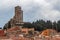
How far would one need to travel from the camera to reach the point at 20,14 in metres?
69.8

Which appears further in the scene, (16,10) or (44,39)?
(16,10)

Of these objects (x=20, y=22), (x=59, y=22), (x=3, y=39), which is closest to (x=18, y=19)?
(x=20, y=22)

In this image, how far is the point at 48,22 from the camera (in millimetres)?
84875

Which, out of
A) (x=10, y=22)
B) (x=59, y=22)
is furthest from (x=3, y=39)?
(x=59, y=22)

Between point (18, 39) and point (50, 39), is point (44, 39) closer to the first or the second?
point (50, 39)

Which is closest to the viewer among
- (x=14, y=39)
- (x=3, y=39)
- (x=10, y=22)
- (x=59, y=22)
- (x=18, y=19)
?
(x=14, y=39)

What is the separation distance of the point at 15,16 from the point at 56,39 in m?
59.9

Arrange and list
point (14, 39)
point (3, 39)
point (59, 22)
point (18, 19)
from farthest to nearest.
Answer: point (59, 22), point (18, 19), point (3, 39), point (14, 39)

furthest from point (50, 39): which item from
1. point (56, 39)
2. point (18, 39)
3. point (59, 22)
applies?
point (59, 22)

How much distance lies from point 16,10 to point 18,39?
62.0 m

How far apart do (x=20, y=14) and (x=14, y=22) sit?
5.29 metres

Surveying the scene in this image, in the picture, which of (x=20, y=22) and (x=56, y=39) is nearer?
(x=56, y=39)

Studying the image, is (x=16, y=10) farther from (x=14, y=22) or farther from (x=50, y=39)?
(x=50, y=39)

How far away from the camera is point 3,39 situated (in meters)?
8.85
